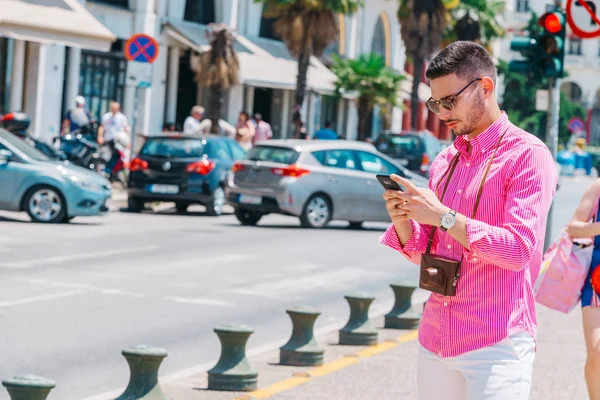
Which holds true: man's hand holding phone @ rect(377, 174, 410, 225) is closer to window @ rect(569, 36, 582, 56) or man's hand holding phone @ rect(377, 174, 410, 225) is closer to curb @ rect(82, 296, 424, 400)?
curb @ rect(82, 296, 424, 400)

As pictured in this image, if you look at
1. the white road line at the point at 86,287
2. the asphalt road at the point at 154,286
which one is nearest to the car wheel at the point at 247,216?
the asphalt road at the point at 154,286

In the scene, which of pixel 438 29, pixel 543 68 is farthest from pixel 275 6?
pixel 543 68

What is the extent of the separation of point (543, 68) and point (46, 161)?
774 centimetres

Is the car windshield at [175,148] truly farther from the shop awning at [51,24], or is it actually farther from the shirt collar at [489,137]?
the shirt collar at [489,137]

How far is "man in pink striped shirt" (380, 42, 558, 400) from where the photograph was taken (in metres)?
4.13

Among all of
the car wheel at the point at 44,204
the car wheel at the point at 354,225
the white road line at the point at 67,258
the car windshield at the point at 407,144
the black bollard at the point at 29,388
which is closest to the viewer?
the black bollard at the point at 29,388

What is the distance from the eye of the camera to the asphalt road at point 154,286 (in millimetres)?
Result: 9633

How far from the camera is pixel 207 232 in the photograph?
20266 millimetres

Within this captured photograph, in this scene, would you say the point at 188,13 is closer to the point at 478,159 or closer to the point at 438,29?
the point at 438,29

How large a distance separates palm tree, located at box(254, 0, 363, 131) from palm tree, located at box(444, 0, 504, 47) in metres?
17.8

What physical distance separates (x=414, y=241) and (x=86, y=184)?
16.0 meters

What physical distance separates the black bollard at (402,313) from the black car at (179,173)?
1250 centimetres

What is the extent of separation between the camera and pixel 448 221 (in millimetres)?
4004

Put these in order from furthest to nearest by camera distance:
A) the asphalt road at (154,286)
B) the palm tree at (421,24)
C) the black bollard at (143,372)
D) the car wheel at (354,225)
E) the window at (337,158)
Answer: the palm tree at (421,24)
the car wheel at (354,225)
the window at (337,158)
the asphalt road at (154,286)
the black bollard at (143,372)
